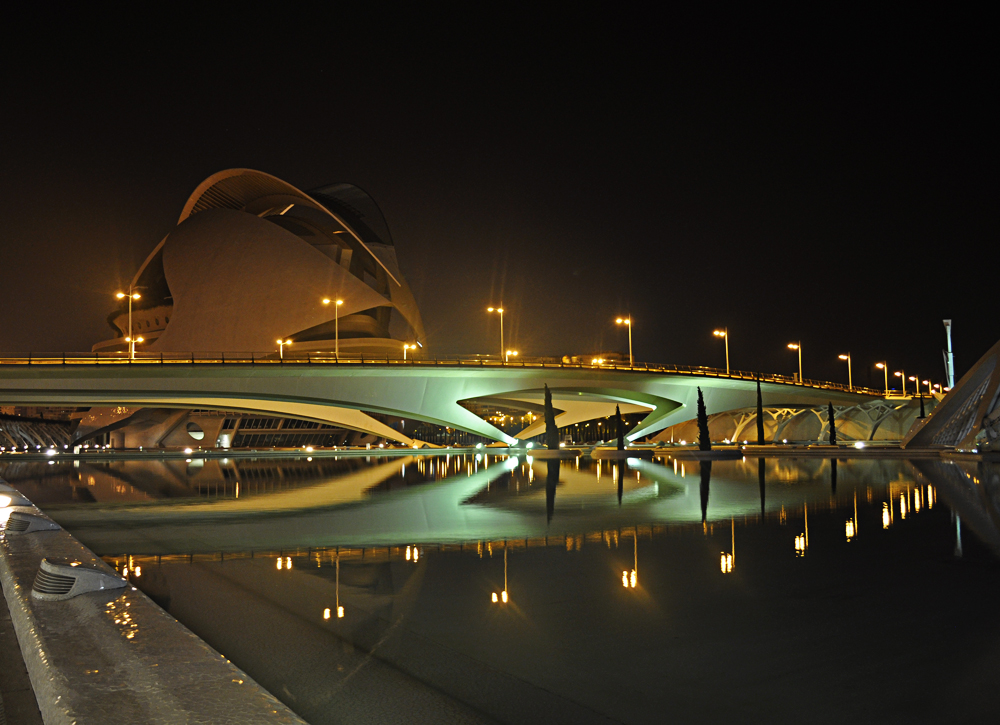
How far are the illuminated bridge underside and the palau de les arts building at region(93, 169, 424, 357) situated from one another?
8622mm

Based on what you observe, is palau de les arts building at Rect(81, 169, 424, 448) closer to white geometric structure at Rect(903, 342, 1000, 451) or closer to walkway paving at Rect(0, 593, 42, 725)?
white geometric structure at Rect(903, 342, 1000, 451)

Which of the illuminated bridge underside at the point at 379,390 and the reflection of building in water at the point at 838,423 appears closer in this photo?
the illuminated bridge underside at the point at 379,390

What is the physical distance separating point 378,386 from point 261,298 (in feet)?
56.0

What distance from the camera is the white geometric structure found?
27.4 metres

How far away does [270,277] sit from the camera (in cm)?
5562

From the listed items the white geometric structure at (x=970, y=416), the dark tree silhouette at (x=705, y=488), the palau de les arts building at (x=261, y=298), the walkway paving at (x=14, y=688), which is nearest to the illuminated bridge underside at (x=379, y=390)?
the palau de les arts building at (x=261, y=298)

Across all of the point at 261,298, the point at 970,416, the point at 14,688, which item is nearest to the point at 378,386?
the point at 261,298

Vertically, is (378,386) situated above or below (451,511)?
above

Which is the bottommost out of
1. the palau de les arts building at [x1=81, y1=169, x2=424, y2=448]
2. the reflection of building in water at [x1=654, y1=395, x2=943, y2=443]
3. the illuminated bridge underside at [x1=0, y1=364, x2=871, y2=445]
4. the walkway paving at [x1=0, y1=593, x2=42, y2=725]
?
the reflection of building in water at [x1=654, y1=395, x2=943, y2=443]

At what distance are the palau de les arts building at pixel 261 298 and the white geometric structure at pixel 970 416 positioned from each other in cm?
3357

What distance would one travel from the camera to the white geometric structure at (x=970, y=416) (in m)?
27.4

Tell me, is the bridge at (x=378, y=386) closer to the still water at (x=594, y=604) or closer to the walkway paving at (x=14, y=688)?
the still water at (x=594, y=604)

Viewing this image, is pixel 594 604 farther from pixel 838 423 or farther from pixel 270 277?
pixel 270 277

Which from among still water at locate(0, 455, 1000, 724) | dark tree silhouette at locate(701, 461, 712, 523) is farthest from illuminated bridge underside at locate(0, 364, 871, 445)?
still water at locate(0, 455, 1000, 724)
